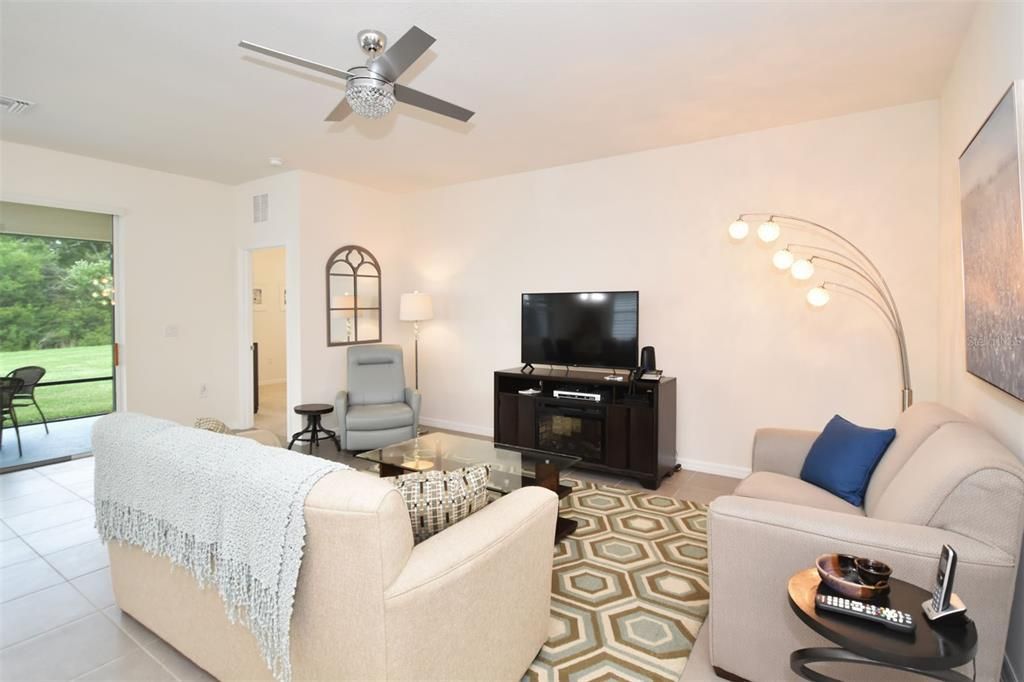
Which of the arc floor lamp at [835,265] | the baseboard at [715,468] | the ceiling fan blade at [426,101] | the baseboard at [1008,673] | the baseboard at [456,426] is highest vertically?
the ceiling fan blade at [426,101]

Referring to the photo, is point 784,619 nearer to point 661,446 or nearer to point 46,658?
point 661,446

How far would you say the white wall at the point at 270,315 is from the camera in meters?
8.45

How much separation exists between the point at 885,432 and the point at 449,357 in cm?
420

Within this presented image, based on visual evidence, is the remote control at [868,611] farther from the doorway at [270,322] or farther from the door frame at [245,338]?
the doorway at [270,322]

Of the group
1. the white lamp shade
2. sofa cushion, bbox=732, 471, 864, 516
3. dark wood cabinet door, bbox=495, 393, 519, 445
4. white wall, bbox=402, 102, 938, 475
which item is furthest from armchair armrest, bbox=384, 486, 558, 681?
the white lamp shade

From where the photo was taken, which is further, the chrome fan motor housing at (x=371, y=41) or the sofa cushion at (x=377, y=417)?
the sofa cushion at (x=377, y=417)

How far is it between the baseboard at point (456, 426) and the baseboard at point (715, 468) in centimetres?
208

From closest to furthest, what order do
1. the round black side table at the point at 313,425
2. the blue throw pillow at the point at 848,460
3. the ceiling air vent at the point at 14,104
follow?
the blue throw pillow at the point at 848,460 < the ceiling air vent at the point at 14,104 < the round black side table at the point at 313,425

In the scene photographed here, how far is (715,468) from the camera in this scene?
4.21m

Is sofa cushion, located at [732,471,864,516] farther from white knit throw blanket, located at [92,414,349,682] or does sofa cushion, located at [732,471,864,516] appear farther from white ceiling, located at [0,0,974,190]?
white ceiling, located at [0,0,974,190]

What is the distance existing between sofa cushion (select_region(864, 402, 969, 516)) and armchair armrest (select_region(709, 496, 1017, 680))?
0.55 meters

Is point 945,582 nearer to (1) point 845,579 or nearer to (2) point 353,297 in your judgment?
(1) point 845,579

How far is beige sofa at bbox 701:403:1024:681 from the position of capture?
1.48m

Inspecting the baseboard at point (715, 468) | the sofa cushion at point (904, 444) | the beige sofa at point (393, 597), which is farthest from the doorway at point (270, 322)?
the sofa cushion at point (904, 444)
